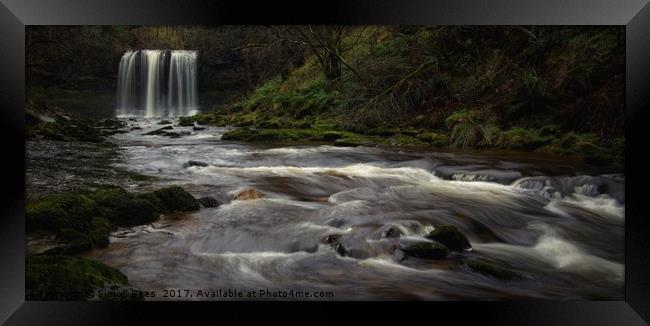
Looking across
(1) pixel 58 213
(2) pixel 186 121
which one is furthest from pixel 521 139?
(1) pixel 58 213

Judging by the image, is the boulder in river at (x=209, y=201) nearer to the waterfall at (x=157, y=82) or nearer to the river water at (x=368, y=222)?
the river water at (x=368, y=222)

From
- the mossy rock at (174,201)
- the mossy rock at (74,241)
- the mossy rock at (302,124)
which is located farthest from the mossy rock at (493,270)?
the mossy rock at (74,241)

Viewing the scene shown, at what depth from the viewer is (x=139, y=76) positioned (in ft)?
11.6

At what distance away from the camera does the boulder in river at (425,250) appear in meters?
3.34

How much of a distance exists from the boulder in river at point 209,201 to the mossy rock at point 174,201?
5cm

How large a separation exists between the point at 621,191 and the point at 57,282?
3.91 meters

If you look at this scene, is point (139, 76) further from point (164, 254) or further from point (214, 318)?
point (214, 318)

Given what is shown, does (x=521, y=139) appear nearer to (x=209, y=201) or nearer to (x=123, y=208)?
(x=209, y=201)

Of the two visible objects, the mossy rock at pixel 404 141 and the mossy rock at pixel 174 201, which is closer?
the mossy rock at pixel 174 201

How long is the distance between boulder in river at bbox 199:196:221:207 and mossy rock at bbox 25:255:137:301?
2.38 ft

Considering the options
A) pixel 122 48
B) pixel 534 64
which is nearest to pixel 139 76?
pixel 122 48

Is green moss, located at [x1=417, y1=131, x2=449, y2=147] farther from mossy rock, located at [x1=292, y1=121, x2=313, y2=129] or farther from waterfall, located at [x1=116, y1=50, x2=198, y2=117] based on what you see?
waterfall, located at [x1=116, y1=50, x2=198, y2=117]

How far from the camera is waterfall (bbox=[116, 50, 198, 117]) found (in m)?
3.49

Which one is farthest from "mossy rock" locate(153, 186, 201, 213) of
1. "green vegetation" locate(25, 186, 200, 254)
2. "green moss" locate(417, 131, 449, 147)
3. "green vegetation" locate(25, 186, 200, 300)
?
"green moss" locate(417, 131, 449, 147)
